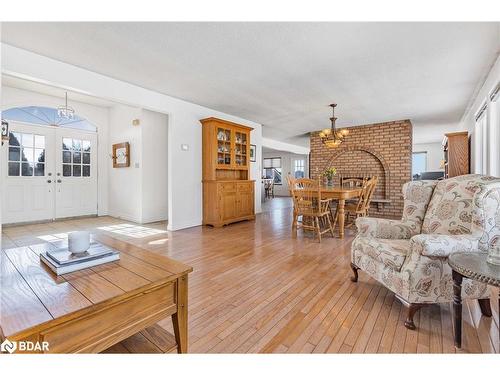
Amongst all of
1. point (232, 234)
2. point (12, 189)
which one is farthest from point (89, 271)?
point (12, 189)

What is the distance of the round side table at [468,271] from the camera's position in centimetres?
120

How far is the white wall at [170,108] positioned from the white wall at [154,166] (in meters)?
1.02

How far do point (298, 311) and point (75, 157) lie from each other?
19.4ft

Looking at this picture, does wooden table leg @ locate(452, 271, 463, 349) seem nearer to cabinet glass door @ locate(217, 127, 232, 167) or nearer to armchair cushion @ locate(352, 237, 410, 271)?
armchair cushion @ locate(352, 237, 410, 271)

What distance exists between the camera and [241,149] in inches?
218

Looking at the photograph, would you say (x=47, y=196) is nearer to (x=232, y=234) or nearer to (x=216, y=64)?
(x=232, y=234)

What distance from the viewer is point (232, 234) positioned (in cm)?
422

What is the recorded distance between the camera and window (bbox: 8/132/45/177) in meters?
4.79

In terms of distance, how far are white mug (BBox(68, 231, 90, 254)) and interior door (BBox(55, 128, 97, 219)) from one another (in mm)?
5294

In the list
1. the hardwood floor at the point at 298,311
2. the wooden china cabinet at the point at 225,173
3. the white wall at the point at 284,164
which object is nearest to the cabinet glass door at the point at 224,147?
the wooden china cabinet at the point at 225,173

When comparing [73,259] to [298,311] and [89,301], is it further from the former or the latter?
[298,311]

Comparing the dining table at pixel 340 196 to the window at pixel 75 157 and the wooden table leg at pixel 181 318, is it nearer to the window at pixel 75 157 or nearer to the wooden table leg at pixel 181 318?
the wooden table leg at pixel 181 318

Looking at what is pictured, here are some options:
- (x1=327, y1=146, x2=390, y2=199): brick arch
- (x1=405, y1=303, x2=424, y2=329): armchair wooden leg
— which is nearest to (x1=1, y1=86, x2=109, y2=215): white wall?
(x1=327, y1=146, x2=390, y2=199): brick arch

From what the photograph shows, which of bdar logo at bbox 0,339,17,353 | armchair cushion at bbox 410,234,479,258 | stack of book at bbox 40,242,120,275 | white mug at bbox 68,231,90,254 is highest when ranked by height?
white mug at bbox 68,231,90,254
